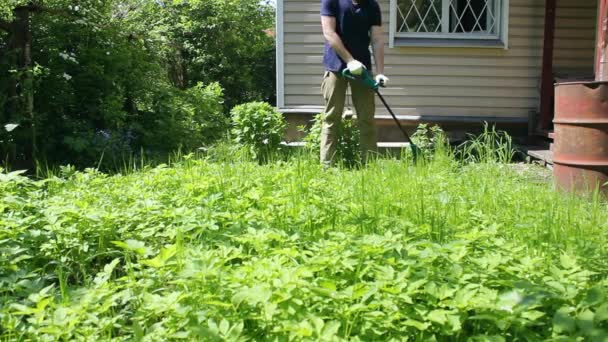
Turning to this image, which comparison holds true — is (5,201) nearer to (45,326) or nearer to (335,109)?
(45,326)

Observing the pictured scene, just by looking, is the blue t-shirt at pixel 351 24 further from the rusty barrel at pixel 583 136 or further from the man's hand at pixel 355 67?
the rusty barrel at pixel 583 136

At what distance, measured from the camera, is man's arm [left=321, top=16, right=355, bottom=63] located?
17.9 feet

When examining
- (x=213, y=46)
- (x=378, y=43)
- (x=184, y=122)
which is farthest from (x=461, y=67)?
(x=213, y=46)

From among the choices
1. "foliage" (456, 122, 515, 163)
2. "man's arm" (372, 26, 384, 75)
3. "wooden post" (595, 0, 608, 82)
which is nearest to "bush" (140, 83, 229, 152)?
"man's arm" (372, 26, 384, 75)

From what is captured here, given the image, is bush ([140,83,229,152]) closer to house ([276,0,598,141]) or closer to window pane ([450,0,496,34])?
house ([276,0,598,141])

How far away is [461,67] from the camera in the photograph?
7.53 metres

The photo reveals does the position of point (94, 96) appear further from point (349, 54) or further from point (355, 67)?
point (355, 67)

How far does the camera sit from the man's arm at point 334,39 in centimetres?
544

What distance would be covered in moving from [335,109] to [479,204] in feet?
7.27

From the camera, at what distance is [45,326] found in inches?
82.9

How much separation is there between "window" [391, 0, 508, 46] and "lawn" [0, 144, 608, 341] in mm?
3787

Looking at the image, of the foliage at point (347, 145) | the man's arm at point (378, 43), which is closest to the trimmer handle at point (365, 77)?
the man's arm at point (378, 43)

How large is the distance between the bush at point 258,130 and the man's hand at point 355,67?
140 cm

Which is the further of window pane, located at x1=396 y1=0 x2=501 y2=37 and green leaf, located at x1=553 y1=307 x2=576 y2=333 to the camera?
window pane, located at x1=396 y1=0 x2=501 y2=37
